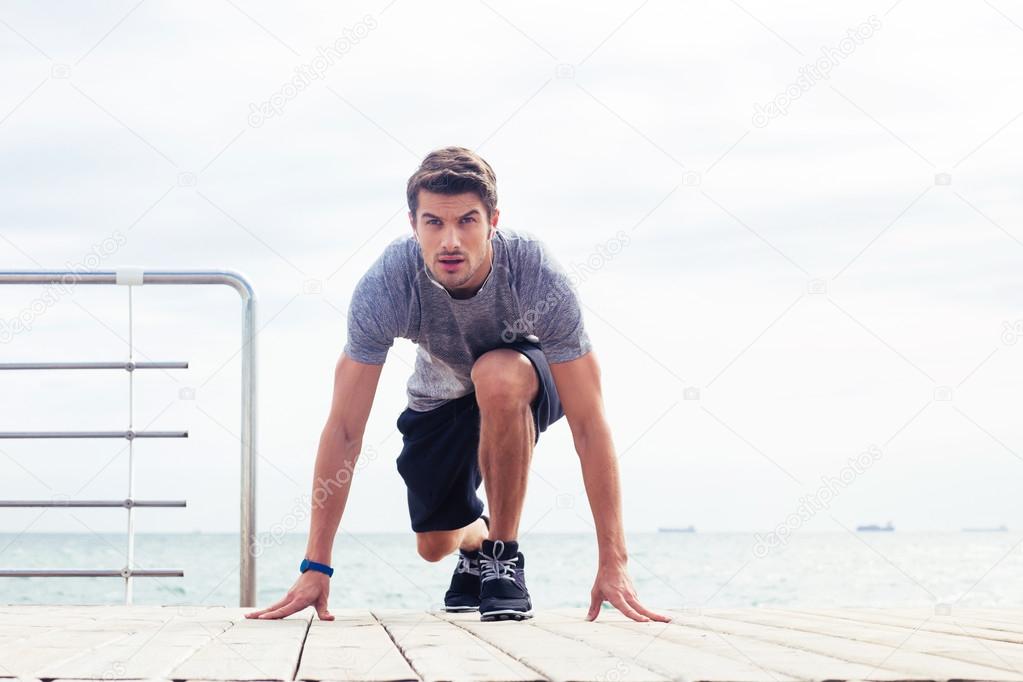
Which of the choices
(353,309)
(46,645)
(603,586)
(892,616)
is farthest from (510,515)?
(46,645)

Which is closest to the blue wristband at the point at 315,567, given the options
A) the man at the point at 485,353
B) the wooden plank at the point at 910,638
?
the man at the point at 485,353

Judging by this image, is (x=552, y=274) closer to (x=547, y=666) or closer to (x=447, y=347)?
(x=447, y=347)

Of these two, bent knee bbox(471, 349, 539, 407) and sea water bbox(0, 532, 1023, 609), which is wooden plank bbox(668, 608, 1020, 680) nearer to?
bent knee bbox(471, 349, 539, 407)

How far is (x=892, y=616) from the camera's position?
226 centimetres

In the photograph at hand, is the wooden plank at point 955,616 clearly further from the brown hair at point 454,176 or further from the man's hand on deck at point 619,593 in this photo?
the brown hair at point 454,176

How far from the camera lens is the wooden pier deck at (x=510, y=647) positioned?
1291 mm

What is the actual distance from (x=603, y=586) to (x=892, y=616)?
68 centimetres

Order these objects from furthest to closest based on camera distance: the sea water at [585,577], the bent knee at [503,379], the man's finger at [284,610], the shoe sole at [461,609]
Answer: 1. the sea water at [585,577]
2. the shoe sole at [461,609]
3. the bent knee at [503,379]
4. the man's finger at [284,610]

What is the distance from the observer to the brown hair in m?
2.23

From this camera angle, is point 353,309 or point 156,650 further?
point 353,309

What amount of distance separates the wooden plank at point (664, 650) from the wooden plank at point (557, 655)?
0.07 feet

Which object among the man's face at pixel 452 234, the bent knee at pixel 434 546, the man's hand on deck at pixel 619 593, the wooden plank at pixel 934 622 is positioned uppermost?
the man's face at pixel 452 234

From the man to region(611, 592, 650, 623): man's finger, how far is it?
0.17ft

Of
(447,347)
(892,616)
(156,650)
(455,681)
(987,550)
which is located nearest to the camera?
(455,681)
